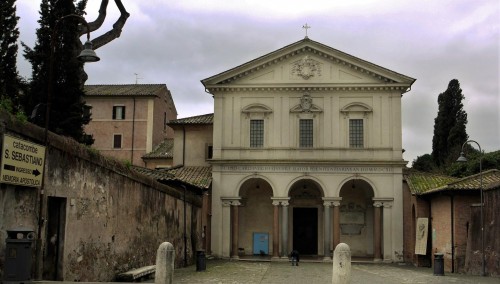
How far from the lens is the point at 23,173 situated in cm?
1038

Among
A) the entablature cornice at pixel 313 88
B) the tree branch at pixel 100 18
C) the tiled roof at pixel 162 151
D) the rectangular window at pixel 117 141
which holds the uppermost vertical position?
the tree branch at pixel 100 18

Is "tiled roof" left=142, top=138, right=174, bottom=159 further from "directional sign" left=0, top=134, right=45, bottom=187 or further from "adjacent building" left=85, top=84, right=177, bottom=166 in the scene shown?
"directional sign" left=0, top=134, right=45, bottom=187

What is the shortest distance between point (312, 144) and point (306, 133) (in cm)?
74

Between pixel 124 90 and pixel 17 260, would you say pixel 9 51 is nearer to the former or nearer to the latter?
pixel 17 260

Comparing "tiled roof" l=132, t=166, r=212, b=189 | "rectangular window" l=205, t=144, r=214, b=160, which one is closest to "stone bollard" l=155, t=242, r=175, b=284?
"tiled roof" l=132, t=166, r=212, b=189

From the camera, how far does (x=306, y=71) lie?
33.2 metres

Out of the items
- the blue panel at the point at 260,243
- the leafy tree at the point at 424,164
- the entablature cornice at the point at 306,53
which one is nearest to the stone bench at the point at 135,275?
the blue panel at the point at 260,243

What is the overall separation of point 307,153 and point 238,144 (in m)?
4.07

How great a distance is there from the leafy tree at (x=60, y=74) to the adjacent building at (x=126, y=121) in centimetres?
2425

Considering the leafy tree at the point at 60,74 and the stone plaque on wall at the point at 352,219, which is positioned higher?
the leafy tree at the point at 60,74

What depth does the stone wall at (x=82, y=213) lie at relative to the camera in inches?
420

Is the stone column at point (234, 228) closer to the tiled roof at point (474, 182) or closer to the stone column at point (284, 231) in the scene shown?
the stone column at point (284, 231)

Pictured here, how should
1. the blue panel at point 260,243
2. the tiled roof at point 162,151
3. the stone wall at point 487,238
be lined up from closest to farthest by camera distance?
the stone wall at point 487,238
the blue panel at point 260,243
the tiled roof at point 162,151

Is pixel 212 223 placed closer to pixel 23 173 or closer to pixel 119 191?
pixel 119 191
